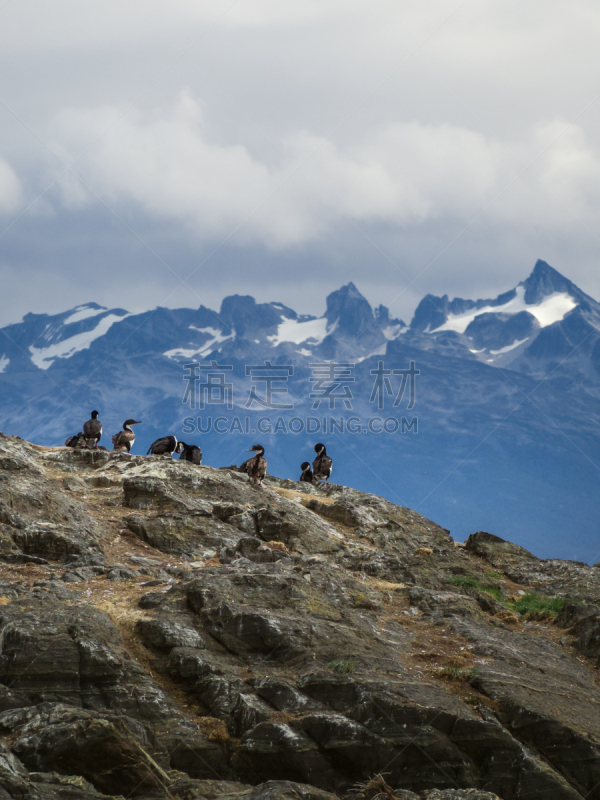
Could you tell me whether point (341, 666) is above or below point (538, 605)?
below

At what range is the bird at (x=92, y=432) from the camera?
93.9 feet

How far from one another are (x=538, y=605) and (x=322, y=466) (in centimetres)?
1464

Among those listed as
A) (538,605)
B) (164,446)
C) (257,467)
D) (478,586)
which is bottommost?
(538,605)

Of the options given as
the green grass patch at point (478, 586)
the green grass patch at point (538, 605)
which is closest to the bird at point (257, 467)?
the green grass patch at point (478, 586)

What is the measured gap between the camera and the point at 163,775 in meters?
8.51

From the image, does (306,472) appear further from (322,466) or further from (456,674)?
(456,674)

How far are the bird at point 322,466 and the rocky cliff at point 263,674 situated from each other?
12467mm

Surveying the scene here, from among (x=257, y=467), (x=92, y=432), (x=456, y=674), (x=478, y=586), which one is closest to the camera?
(x=456, y=674)

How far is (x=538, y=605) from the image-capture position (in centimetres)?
2003

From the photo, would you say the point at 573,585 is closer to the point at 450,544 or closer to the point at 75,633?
the point at 450,544

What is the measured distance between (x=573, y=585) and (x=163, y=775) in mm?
17237

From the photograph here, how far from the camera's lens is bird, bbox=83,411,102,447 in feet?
93.9

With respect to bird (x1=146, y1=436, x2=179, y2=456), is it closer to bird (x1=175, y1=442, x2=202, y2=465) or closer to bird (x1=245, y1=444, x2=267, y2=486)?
bird (x1=175, y1=442, x2=202, y2=465)

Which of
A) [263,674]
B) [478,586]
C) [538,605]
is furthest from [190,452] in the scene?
[263,674]
